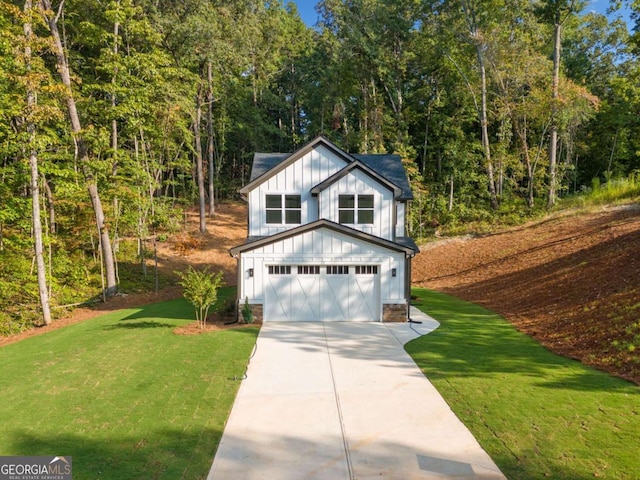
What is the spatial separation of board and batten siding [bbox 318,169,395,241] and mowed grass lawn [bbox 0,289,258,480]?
616 cm

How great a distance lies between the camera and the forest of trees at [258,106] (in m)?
16.8

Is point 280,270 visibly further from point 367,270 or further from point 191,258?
point 191,258

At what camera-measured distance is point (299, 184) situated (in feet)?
53.4

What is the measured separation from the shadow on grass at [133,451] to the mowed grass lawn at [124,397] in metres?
0.01

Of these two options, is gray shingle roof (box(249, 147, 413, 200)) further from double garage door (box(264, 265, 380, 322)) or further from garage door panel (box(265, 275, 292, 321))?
garage door panel (box(265, 275, 292, 321))

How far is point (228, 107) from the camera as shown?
40.9 m

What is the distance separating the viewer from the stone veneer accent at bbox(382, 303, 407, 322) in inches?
551

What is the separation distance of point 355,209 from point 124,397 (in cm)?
1092

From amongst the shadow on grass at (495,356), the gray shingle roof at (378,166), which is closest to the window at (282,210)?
the gray shingle roof at (378,166)

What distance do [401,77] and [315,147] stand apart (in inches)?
1021

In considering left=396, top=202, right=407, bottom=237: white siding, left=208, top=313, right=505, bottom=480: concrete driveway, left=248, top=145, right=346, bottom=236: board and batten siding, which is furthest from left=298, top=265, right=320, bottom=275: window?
left=396, top=202, right=407, bottom=237: white siding

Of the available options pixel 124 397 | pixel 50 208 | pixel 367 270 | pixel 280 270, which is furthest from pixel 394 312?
pixel 50 208

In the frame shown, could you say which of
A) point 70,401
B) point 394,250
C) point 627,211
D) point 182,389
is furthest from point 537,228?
point 70,401

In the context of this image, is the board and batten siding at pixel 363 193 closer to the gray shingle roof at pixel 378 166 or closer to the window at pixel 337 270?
the gray shingle roof at pixel 378 166
